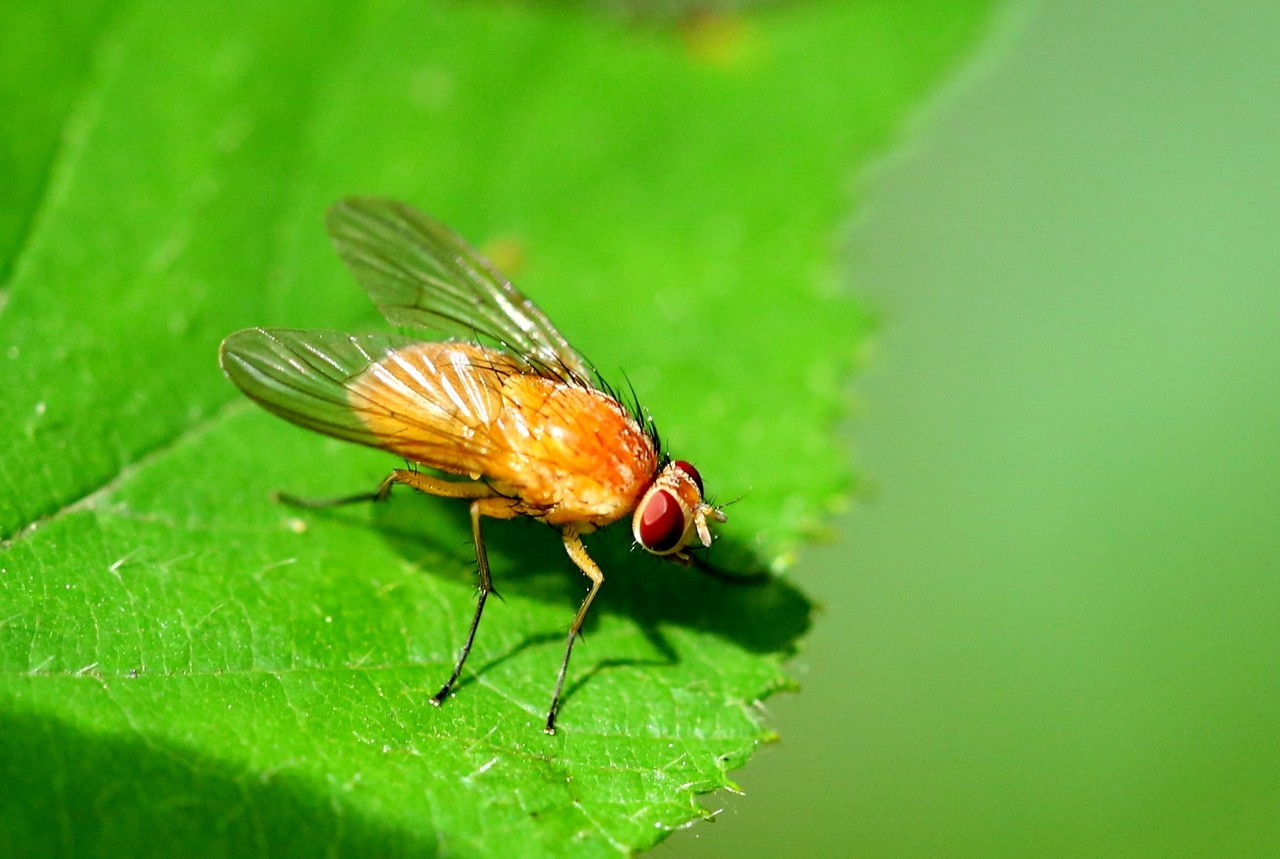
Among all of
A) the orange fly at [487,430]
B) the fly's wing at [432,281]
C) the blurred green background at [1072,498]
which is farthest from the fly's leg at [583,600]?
the blurred green background at [1072,498]

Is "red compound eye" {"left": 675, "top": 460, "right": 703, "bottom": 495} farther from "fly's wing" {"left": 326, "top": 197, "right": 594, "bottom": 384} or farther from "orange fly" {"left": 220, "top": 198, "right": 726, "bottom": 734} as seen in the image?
"fly's wing" {"left": 326, "top": 197, "right": 594, "bottom": 384}

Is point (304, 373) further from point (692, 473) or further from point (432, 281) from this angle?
point (692, 473)

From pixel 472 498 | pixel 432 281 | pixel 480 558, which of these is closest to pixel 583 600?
pixel 480 558

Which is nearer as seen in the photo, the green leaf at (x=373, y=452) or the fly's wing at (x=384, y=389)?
the green leaf at (x=373, y=452)

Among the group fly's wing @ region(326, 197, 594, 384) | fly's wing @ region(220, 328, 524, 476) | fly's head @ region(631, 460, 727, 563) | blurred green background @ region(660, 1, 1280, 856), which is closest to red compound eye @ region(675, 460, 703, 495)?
fly's head @ region(631, 460, 727, 563)

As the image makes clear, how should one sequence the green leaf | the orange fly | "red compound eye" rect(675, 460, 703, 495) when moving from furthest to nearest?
"red compound eye" rect(675, 460, 703, 495)
the orange fly
the green leaf

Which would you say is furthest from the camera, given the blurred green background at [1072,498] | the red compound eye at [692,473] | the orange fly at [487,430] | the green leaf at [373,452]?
the blurred green background at [1072,498]

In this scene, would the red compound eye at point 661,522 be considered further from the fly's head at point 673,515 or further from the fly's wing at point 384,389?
the fly's wing at point 384,389
